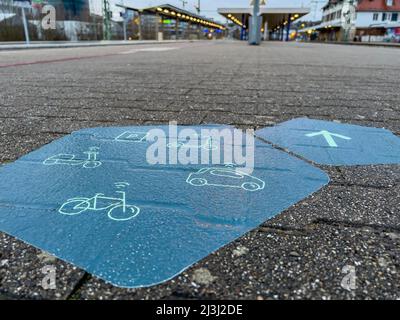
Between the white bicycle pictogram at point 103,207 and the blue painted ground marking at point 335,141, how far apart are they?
1.48m

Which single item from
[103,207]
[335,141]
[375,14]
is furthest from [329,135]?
[375,14]

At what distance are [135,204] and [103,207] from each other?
17cm

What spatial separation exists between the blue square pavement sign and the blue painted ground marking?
28cm

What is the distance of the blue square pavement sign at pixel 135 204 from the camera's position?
1392 mm

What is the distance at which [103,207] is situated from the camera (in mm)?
1744

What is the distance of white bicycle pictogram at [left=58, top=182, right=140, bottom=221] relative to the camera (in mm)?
1680

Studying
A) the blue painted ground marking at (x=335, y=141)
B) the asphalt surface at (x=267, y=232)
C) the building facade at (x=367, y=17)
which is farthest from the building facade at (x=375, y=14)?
the blue painted ground marking at (x=335, y=141)

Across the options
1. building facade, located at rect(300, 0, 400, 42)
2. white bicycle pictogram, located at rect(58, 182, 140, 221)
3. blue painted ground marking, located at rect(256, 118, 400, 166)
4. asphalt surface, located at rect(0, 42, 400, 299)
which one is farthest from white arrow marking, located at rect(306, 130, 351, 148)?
building facade, located at rect(300, 0, 400, 42)

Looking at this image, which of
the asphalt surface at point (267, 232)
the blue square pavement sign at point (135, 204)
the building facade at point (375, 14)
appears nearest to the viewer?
the asphalt surface at point (267, 232)

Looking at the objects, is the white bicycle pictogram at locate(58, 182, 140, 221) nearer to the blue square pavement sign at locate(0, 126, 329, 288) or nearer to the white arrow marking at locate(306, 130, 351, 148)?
the blue square pavement sign at locate(0, 126, 329, 288)

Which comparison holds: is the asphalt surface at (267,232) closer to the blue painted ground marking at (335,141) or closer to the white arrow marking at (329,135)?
the blue painted ground marking at (335,141)

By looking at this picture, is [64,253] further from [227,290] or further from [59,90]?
[59,90]

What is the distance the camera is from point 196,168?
229 centimetres
